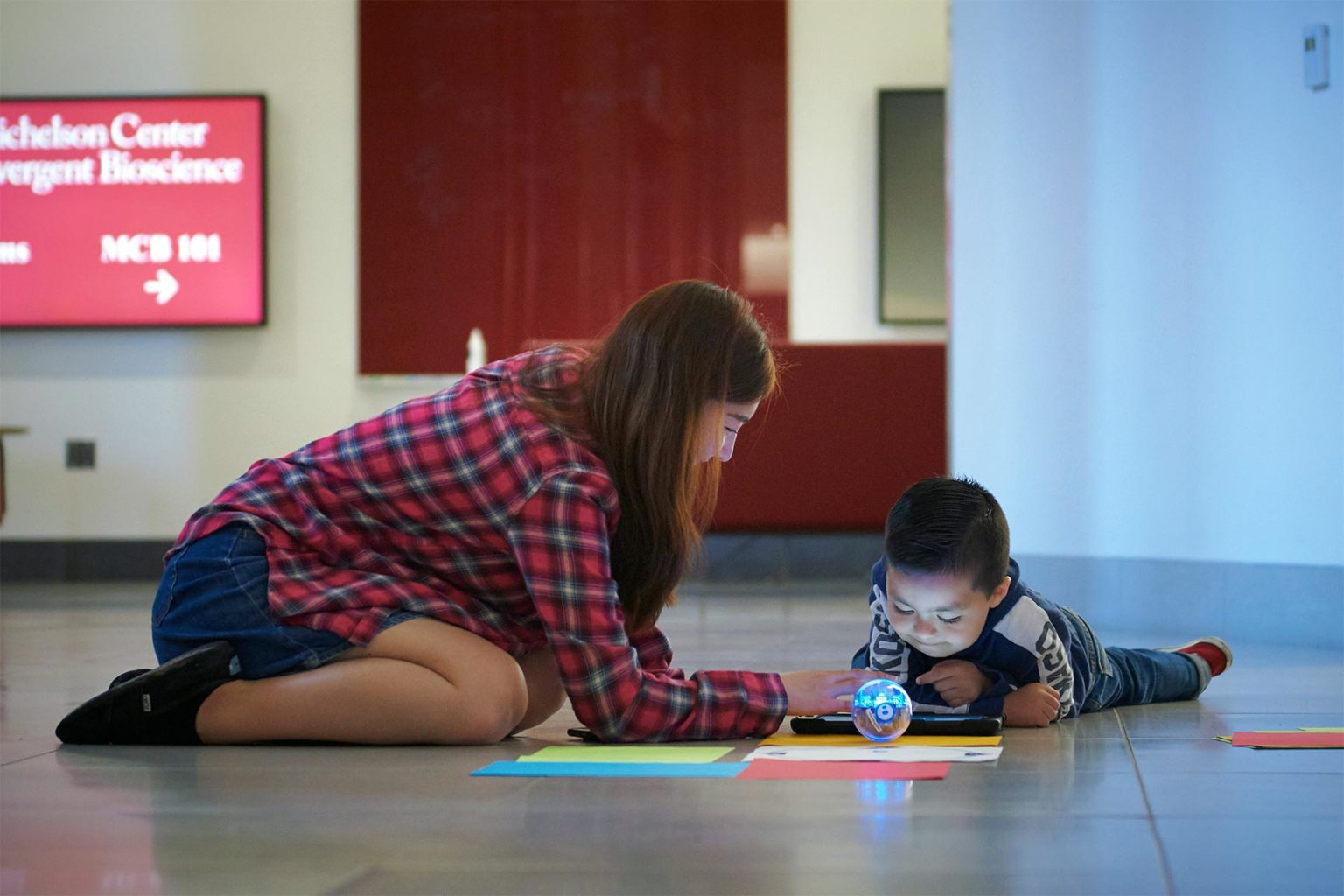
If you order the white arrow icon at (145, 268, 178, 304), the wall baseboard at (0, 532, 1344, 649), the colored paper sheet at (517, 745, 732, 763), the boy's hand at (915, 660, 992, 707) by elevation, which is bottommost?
the wall baseboard at (0, 532, 1344, 649)

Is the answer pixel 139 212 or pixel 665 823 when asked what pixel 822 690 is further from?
pixel 139 212

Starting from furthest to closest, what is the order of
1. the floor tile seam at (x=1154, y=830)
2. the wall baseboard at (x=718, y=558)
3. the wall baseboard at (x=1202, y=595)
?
the wall baseboard at (x=718, y=558), the wall baseboard at (x=1202, y=595), the floor tile seam at (x=1154, y=830)

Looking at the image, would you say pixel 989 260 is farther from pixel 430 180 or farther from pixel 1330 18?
pixel 430 180

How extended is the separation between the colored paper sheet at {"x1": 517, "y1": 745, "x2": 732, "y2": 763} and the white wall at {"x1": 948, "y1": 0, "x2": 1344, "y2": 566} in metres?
2.12

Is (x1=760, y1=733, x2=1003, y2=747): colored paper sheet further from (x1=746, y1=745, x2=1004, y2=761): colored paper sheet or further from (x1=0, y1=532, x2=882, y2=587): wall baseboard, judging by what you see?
(x1=0, y1=532, x2=882, y2=587): wall baseboard

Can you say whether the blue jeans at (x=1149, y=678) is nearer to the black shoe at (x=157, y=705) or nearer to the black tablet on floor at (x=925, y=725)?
the black tablet on floor at (x=925, y=725)

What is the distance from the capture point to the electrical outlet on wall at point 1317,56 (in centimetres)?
331

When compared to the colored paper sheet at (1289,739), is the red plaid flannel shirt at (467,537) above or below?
above

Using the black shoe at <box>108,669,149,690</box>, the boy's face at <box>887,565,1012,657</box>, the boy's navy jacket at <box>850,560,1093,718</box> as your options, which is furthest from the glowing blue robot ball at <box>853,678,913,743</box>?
the black shoe at <box>108,669,149,690</box>

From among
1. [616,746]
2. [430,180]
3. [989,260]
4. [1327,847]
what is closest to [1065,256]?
[989,260]

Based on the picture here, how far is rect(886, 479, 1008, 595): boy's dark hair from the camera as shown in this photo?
1.75 meters

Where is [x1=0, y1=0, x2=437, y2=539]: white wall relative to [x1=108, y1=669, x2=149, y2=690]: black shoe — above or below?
above

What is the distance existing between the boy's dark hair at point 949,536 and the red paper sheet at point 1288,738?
342 mm

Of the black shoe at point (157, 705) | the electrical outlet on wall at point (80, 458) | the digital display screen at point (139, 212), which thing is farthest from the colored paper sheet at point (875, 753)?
the electrical outlet on wall at point (80, 458)
